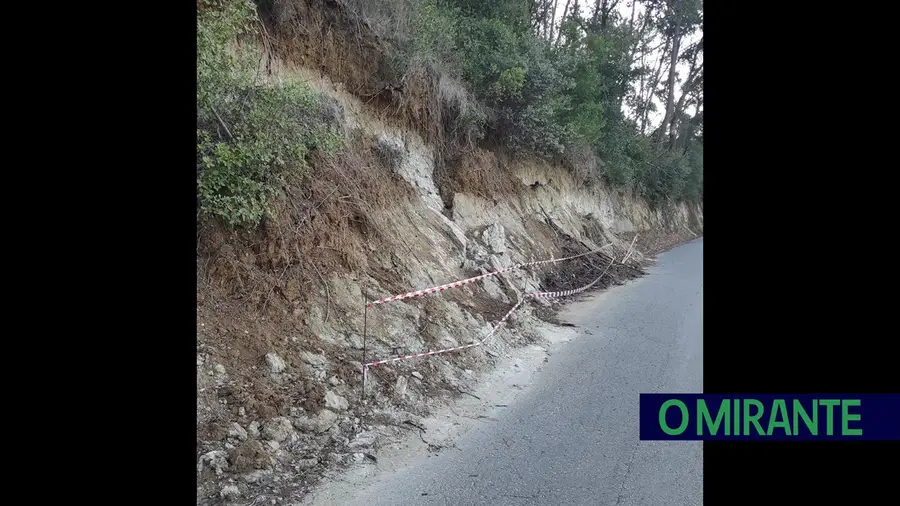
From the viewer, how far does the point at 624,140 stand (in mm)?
20906

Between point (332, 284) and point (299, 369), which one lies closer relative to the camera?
point (299, 369)

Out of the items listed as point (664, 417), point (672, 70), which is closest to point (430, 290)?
point (664, 417)

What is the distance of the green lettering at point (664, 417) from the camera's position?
1988mm

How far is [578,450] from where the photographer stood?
4164 mm

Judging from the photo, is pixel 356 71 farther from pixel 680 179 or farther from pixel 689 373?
pixel 680 179

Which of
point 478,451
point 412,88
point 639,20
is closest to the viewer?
point 478,451

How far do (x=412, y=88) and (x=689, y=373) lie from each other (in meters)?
6.84

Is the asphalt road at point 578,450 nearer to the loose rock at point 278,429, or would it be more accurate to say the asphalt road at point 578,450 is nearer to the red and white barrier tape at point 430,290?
the loose rock at point 278,429

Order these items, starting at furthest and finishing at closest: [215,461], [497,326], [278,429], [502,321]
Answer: [502,321] < [497,326] < [278,429] < [215,461]

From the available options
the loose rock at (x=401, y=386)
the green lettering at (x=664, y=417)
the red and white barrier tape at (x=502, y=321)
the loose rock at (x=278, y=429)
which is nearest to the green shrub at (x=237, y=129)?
the loose rock at (x=278, y=429)

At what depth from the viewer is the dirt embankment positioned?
409cm

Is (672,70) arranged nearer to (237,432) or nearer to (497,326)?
(497,326)
